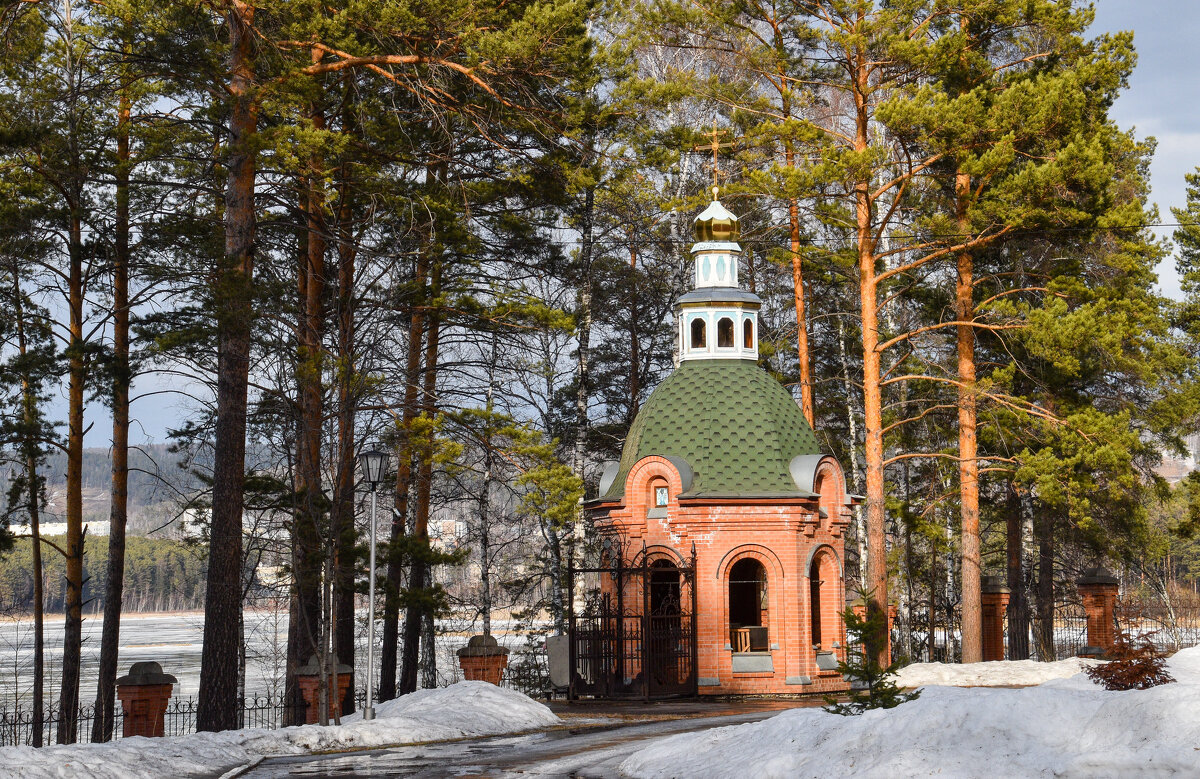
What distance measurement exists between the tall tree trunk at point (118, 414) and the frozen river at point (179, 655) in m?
3.65

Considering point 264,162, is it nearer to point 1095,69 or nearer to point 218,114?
point 218,114

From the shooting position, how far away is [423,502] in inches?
891

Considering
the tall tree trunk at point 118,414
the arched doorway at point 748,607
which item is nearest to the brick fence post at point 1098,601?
the arched doorway at point 748,607

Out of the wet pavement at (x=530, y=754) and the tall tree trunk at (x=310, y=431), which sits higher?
the tall tree trunk at (x=310, y=431)

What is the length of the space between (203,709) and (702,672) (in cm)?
895

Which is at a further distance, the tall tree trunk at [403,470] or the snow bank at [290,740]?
the tall tree trunk at [403,470]

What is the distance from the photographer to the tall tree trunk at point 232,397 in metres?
14.7

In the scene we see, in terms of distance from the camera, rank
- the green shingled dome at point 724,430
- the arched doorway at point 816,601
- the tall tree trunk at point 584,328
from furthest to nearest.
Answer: the tall tree trunk at point 584,328 < the arched doorway at point 816,601 < the green shingled dome at point 724,430

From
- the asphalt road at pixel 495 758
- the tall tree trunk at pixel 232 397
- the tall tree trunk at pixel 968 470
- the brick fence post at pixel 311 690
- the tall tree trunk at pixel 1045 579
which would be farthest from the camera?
the tall tree trunk at pixel 1045 579

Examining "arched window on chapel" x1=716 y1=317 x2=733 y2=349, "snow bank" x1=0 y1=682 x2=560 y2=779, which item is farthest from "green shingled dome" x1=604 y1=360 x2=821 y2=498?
"snow bank" x1=0 y1=682 x2=560 y2=779

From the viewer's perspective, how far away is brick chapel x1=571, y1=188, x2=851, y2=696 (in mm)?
20594

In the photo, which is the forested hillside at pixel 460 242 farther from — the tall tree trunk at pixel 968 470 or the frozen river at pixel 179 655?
the frozen river at pixel 179 655

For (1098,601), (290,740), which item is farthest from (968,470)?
(290,740)

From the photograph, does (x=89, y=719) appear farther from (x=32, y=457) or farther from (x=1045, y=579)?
(x=1045, y=579)
